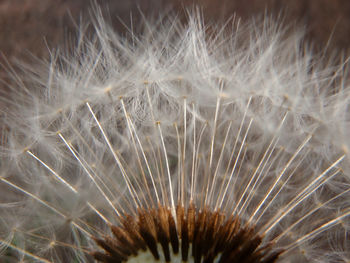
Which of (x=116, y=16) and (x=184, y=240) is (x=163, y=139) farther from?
(x=116, y=16)

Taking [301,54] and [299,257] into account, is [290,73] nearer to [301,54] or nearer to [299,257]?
[301,54]

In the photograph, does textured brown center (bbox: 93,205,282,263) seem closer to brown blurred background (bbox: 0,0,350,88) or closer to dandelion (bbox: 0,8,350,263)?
dandelion (bbox: 0,8,350,263)

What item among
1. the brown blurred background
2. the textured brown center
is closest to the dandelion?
the textured brown center

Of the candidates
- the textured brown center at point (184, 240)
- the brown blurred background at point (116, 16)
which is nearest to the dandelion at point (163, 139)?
the textured brown center at point (184, 240)

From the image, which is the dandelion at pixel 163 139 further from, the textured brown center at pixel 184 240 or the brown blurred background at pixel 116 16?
the brown blurred background at pixel 116 16

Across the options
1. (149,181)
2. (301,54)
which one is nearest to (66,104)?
(149,181)

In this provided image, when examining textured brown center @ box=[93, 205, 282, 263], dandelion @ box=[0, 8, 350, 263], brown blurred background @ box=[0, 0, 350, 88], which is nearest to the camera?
textured brown center @ box=[93, 205, 282, 263]
